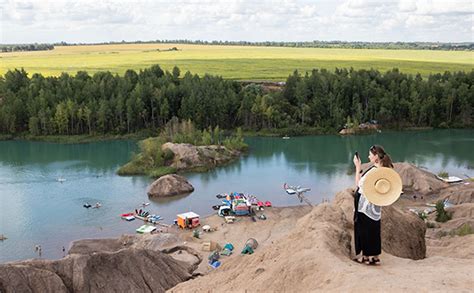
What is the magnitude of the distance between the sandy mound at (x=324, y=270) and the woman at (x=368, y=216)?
425 millimetres

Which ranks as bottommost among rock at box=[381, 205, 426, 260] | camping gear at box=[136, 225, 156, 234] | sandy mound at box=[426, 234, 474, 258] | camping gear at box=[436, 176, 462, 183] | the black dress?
camping gear at box=[136, 225, 156, 234]

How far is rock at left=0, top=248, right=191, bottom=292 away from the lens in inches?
829

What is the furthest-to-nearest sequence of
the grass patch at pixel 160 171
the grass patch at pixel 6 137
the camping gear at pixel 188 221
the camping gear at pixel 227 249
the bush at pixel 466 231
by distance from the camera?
the grass patch at pixel 6 137 < the grass patch at pixel 160 171 < the camping gear at pixel 188 221 < the camping gear at pixel 227 249 < the bush at pixel 466 231

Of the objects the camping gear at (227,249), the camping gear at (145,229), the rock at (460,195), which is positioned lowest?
the camping gear at (145,229)

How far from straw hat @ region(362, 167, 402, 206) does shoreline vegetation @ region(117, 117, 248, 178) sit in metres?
41.3

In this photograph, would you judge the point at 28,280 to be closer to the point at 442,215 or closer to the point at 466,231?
the point at 466,231

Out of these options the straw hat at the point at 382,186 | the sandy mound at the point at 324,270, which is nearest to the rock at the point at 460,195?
the sandy mound at the point at 324,270

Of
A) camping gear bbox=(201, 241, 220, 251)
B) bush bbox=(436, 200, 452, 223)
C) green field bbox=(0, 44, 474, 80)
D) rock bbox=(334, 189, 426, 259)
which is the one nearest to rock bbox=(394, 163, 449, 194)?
bush bbox=(436, 200, 452, 223)

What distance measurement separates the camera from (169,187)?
44594 mm

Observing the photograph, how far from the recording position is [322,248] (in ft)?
44.6

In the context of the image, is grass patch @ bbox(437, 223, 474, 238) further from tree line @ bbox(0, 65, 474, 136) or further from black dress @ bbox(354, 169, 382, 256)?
tree line @ bbox(0, 65, 474, 136)

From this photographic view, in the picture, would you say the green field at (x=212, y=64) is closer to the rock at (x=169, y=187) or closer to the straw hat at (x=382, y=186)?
the rock at (x=169, y=187)

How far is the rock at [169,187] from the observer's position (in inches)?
1746

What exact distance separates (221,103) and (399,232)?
57.1 meters
